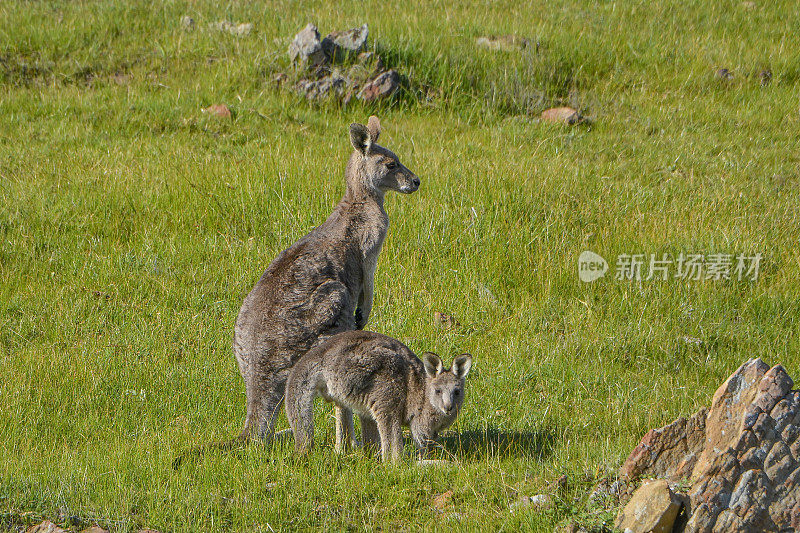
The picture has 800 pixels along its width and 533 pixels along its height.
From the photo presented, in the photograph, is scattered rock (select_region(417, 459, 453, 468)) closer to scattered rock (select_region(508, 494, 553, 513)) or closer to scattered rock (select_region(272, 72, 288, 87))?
scattered rock (select_region(508, 494, 553, 513))

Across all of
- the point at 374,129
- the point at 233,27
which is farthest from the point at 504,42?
the point at 374,129

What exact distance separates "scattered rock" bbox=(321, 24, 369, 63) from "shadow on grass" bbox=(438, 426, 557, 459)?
903 cm

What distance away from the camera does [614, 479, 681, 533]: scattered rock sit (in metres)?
5.12

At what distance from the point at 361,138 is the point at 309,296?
2.17m

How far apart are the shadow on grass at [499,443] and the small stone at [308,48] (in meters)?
8.97

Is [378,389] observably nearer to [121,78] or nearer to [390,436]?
[390,436]

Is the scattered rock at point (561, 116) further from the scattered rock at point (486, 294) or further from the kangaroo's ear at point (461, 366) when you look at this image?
the kangaroo's ear at point (461, 366)

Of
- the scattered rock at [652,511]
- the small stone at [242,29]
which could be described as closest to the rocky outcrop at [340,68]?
the small stone at [242,29]

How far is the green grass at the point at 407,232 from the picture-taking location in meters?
6.24

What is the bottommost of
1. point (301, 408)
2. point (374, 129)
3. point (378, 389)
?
point (301, 408)

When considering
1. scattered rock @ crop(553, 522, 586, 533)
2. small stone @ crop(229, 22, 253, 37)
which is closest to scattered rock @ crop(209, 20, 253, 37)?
small stone @ crop(229, 22, 253, 37)

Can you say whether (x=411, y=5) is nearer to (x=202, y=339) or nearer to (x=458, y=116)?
(x=458, y=116)

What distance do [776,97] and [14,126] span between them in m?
12.1

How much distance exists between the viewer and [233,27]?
1636 centimetres
